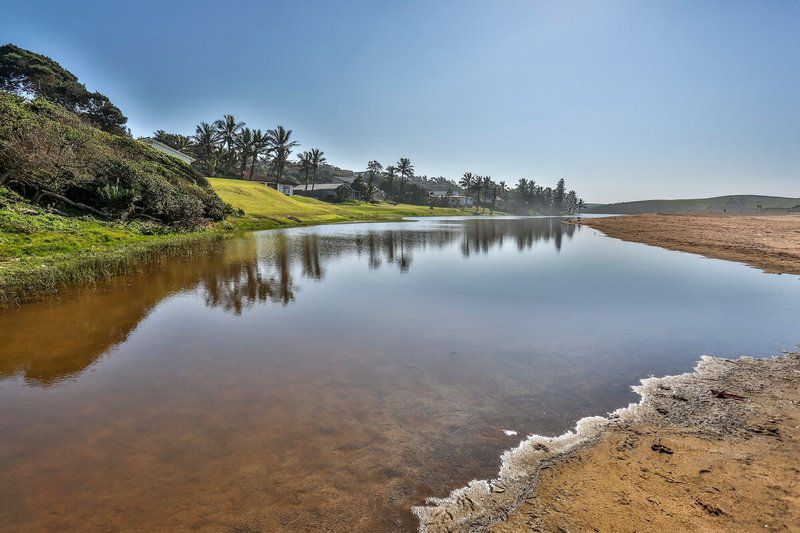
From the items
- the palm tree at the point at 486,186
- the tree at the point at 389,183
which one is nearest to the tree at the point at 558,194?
the palm tree at the point at 486,186

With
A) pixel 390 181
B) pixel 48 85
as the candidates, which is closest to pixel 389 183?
pixel 390 181

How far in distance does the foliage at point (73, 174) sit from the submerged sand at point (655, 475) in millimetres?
31880

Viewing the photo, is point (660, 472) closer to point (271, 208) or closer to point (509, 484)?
point (509, 484)

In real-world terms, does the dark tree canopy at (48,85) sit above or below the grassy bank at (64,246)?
above

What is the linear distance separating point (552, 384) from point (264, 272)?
627 inches

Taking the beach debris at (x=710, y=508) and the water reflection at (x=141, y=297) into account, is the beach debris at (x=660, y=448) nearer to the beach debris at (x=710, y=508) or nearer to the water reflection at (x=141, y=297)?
the beach debris at (x=710, y=508)

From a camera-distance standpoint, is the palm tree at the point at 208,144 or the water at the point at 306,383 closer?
the water at the point at 306,383

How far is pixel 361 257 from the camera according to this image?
86.5 ft

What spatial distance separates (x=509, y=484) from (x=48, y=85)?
77.4 meters

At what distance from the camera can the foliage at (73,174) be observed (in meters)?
23.9

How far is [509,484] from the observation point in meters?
4.87

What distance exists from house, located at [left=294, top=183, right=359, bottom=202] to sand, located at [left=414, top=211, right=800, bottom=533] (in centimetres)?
9227

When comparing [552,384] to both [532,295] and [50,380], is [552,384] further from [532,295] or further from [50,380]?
[50,380]

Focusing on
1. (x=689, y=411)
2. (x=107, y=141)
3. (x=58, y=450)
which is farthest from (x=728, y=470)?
(x=107, y=141)
